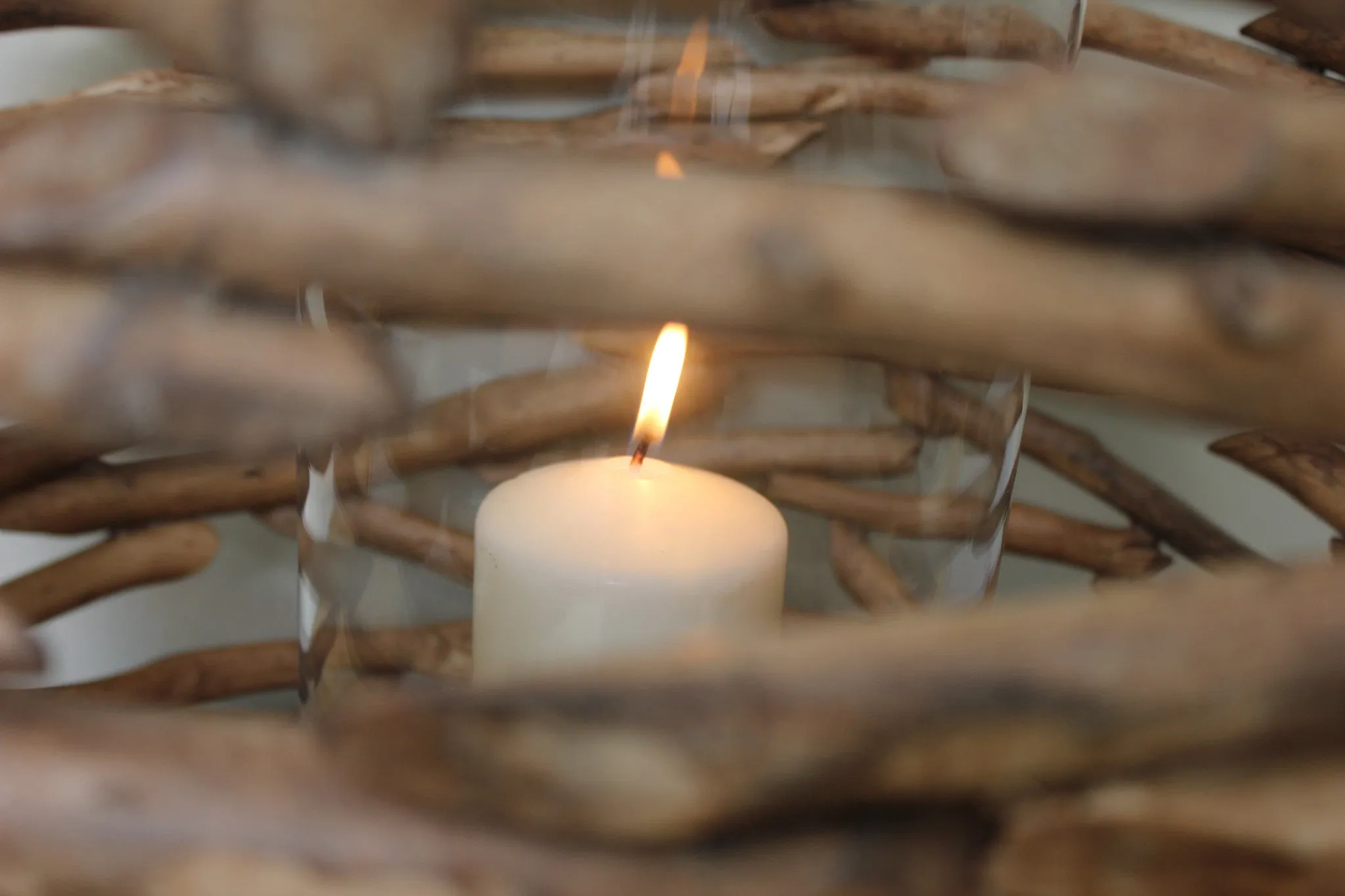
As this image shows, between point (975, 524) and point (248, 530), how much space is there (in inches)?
8.9

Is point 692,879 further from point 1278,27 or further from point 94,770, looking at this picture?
point 1278,27

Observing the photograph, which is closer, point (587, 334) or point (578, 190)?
point (578, 190)

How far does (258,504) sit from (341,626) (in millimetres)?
99

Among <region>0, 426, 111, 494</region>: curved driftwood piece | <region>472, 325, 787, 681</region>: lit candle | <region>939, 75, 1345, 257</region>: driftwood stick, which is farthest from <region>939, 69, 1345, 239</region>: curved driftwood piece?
<region>0, 426, 111, 494</region>: curved driftwood piece

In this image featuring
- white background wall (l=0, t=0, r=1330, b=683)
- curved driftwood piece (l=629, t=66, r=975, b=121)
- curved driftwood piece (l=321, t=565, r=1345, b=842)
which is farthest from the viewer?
white background wall (l=0, t=0, r=1330, b=683)

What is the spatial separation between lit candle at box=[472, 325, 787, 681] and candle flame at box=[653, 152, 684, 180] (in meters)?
0.06

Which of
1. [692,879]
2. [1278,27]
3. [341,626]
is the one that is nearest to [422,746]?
[692,879]

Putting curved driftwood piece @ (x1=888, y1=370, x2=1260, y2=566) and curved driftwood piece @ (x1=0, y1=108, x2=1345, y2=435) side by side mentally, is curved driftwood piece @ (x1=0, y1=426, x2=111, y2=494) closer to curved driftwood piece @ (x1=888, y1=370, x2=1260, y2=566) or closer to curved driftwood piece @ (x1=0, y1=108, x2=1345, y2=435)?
curved driftwood piece @ (x1=0, y1=108, x2=1345, y2=435)

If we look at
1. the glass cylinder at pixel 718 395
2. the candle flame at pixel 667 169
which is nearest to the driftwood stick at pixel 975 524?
the glass cylinder at pixel 718 395

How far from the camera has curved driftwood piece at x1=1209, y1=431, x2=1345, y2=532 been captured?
0.35 meters

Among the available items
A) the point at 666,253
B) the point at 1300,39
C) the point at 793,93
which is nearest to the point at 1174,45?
the point at 1300,39

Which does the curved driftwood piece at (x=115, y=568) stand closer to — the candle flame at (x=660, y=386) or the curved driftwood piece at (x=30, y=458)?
the curved driftwood piece at (x=30, y=458)

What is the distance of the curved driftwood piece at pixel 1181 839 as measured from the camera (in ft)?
0.41

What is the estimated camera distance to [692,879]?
13 cm
